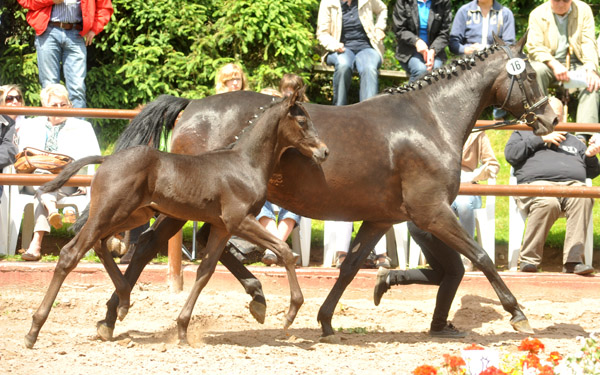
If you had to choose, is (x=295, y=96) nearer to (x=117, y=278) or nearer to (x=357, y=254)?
(x=357, y=254)

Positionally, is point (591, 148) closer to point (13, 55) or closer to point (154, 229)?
point (154, 229)

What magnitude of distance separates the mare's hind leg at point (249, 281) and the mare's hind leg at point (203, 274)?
18.0 inches

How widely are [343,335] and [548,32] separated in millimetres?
4388

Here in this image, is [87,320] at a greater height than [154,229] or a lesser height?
lesser

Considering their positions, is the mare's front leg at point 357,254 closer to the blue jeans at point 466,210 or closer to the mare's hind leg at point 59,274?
the blue jeans at point 466,210

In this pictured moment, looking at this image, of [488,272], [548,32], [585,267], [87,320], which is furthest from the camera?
[548,32]

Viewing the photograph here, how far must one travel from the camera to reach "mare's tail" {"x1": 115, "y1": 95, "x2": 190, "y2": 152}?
646cm

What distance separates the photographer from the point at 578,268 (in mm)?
7926

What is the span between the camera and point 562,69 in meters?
8.96

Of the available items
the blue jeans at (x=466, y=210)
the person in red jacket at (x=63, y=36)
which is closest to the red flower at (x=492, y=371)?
the blue jeans at (x=466, y=210)

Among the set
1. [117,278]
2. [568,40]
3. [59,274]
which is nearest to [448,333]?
[117,278]

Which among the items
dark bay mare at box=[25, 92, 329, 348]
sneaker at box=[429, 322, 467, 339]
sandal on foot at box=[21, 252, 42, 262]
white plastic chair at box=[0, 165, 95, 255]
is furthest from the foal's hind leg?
white plastic chair at box=[0, 165, 95, 255]

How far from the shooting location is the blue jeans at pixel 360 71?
933 cm

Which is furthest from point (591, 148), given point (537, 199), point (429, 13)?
point (429, 13)
